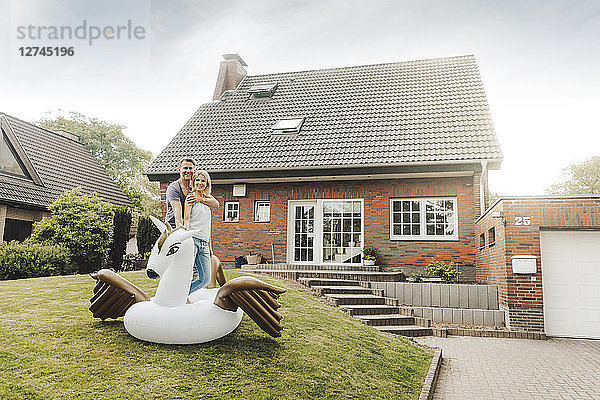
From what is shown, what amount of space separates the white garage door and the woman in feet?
23.4

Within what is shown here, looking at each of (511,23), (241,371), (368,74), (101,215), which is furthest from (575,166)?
(241,371)

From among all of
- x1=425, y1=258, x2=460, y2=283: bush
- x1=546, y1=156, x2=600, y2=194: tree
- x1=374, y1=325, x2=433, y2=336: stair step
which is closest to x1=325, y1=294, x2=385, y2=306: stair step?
x1=374, y1=325, x2=433, y2=336: stair step

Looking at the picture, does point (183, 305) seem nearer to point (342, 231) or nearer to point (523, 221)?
point (523, 221)

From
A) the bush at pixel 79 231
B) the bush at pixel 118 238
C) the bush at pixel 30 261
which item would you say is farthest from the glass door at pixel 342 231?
the bush at pixel 30 261

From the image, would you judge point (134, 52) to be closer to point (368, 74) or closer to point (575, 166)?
point (368, 74)

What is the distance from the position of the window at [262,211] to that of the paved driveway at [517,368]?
6.93 meters

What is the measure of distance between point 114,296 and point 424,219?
973cm

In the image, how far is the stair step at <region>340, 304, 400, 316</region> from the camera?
30.6ft

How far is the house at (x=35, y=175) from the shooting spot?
17.0 meters

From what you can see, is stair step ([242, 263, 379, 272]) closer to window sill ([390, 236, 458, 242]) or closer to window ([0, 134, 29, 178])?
window sill ([390, 236, 458, 242])

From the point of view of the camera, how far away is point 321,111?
16.3m

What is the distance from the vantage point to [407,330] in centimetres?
880

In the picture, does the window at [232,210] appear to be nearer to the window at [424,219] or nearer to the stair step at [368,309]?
the window at [424,219]

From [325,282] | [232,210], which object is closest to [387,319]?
[325,282]
